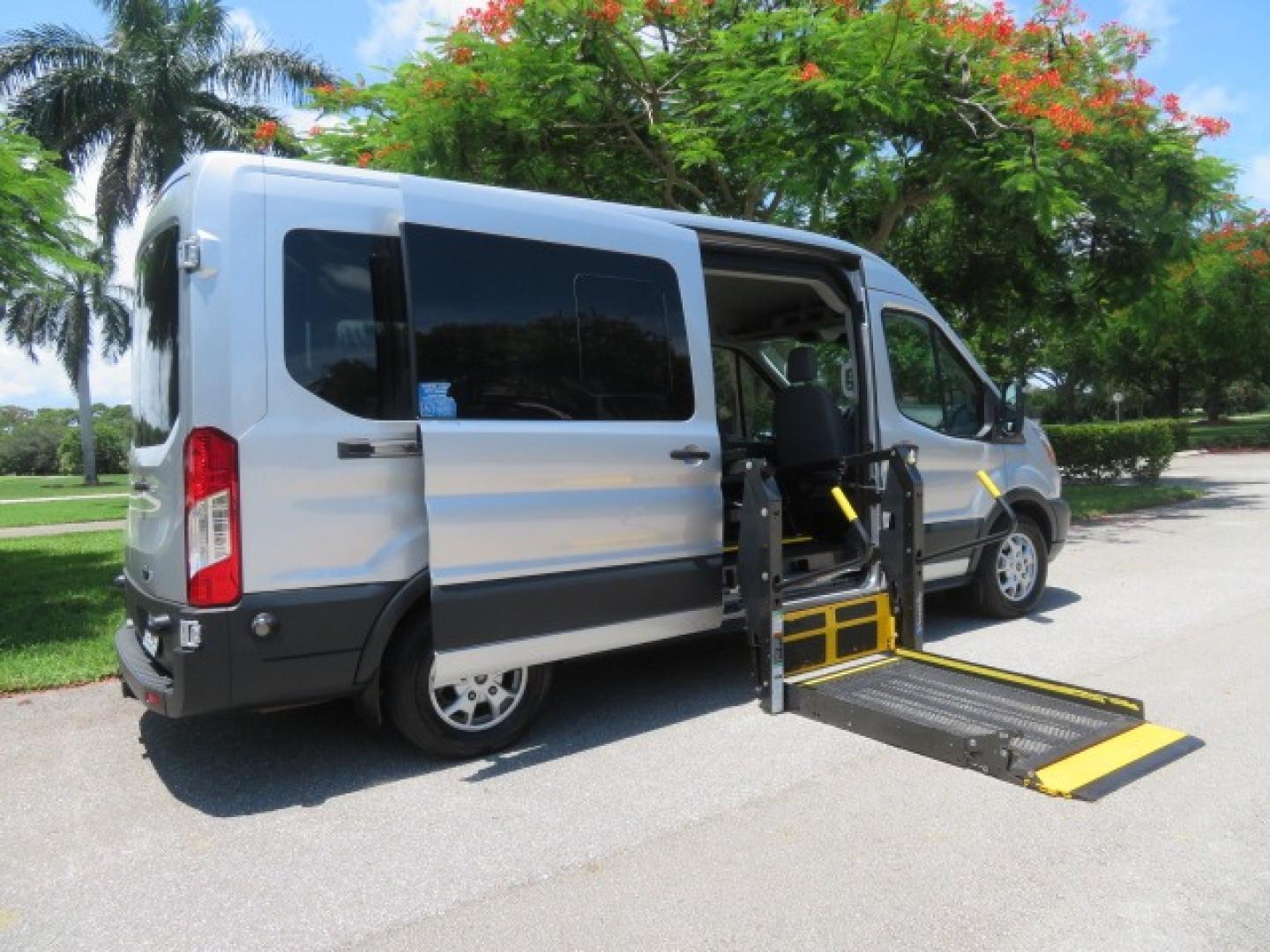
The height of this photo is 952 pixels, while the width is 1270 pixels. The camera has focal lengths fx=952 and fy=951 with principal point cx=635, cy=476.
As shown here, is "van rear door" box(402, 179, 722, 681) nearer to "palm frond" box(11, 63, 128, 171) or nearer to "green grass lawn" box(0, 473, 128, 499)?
"palm frond" box(11, 63, 128, 171)

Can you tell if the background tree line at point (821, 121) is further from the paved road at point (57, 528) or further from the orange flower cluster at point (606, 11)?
the paved road at point (57, 528)

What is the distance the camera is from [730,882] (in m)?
3.18

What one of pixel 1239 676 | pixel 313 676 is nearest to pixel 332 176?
pixel 313 676

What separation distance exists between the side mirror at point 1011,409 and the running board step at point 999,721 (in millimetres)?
2266

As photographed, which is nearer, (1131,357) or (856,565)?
(856,565)

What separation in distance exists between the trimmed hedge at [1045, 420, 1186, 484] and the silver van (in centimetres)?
1544

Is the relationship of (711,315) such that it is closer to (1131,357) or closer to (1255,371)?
(1255,371)

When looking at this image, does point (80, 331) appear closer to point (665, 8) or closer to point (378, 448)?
point (665, 8)

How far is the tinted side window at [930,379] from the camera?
6.06 meters

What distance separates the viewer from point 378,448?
3895mm

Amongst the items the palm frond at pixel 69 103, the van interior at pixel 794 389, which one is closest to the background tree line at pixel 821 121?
the van interior at pixel 794 389

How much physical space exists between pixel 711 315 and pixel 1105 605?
3.81 meters

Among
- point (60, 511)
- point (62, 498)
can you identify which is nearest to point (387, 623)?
point (60, 511)

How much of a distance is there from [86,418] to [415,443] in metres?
33.4
